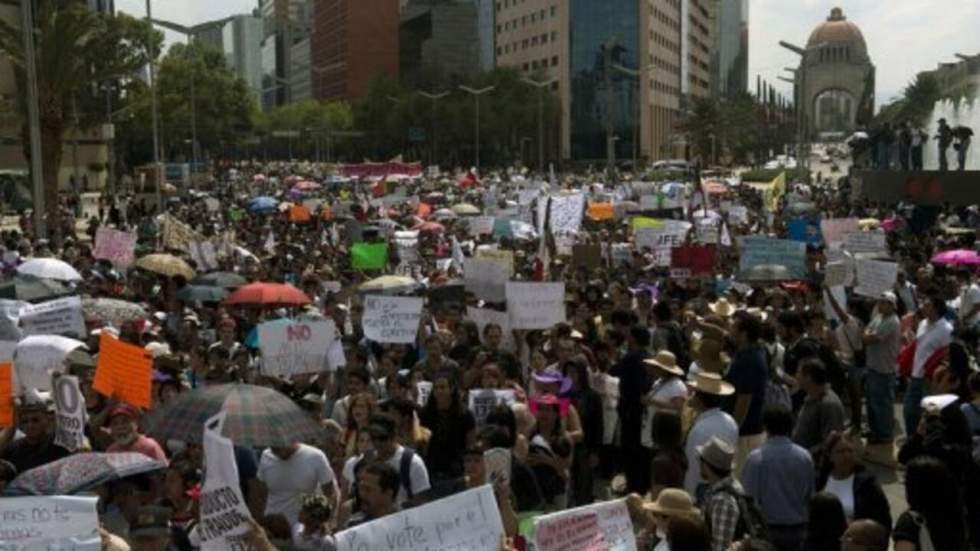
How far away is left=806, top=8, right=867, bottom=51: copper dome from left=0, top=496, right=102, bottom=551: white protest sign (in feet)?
611

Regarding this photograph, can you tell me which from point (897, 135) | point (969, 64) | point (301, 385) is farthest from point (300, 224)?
point (969, 64)

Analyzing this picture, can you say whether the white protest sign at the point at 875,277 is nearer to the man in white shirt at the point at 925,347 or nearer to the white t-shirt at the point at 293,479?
the man in white shirt at the point at 925,347

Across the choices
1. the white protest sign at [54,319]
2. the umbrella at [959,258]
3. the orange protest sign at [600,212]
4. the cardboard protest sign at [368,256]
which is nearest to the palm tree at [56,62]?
the orange protest sign at [600,212]

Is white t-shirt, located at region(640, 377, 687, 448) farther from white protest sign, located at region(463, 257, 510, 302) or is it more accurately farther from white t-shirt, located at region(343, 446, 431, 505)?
white protest sign, located at region(463, 257, 510, 302)

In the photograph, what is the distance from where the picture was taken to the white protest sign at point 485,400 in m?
8.46

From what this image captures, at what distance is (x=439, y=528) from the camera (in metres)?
5.25

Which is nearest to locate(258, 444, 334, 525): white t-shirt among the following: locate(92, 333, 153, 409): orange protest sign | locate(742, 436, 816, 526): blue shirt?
locate(92, 333, 153, 409): orange protest sign

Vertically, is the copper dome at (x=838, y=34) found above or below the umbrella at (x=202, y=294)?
above

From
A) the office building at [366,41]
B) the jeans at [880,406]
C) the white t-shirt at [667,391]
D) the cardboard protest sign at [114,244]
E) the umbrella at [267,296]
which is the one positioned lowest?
the jeans at [880,406]

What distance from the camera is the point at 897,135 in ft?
110

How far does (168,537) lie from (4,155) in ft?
215

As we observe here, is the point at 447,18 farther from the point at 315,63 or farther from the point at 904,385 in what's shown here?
the point at 904,385

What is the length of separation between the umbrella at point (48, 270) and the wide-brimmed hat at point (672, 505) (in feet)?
37.7

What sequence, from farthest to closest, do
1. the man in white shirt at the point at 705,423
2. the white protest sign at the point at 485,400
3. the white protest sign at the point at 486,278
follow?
the white protest sign at the point at 486,278 < the white protest sign at the point at 485,400 < the man in white shirt at the point at 705,423
